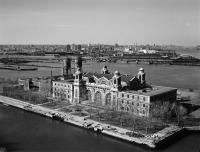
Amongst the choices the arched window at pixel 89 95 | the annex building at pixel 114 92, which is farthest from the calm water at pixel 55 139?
the arched window at pixel 89 95

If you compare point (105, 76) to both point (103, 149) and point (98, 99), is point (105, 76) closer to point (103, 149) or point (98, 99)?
point (98, 99)

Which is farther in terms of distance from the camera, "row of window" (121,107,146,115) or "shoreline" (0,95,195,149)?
→ "row of window" (121,107,146,115)

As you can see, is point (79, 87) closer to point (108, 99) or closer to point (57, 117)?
point (108, 99)

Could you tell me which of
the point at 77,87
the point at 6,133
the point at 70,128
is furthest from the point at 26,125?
the point at 77,87

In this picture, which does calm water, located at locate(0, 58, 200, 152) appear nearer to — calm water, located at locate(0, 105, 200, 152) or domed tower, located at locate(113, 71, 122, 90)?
calm water, located at locate(0, 105, 200, 152)

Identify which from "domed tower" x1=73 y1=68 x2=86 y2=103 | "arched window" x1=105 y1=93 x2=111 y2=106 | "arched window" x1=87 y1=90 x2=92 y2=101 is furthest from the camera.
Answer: "domed tower" x1=73 y1=68 x2=86 y2=103

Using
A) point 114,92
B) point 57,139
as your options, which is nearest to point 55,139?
point 57,139

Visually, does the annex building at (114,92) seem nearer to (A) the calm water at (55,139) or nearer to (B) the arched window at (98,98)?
(B) the arched window at (98,98)

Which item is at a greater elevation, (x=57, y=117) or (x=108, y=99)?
(x=108, y=99)

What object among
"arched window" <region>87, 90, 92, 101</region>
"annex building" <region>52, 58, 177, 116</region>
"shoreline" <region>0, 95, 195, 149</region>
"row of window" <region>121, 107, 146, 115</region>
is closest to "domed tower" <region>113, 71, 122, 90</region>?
"annex building" <region>52, 58, 177, 116</region>
